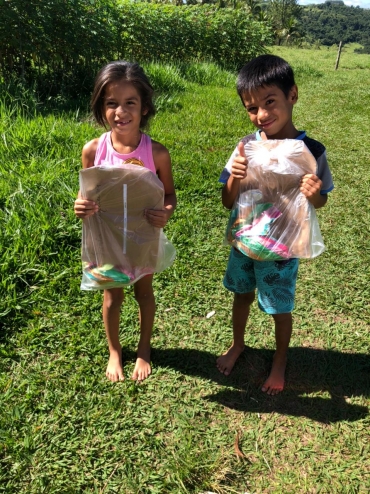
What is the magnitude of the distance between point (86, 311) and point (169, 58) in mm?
8384

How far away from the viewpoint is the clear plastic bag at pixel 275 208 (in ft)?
5.23

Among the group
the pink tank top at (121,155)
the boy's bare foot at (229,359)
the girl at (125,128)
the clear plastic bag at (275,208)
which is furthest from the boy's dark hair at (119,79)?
the boy's bare foot at (229,359)

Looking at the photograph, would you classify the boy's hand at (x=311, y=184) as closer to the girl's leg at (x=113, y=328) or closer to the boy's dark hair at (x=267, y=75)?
the boy's dark hair at (x=267, y=75)

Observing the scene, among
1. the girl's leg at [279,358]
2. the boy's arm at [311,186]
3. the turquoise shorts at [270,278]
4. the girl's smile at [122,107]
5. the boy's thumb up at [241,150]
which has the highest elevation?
the girl's smile at [122,107]

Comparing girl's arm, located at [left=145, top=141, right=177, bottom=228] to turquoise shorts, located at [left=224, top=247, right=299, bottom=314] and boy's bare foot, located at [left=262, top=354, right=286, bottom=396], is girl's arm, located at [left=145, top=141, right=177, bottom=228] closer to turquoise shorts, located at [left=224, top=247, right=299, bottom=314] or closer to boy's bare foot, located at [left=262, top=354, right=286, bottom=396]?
turquoise shorts, located at [left=224, top=247, right=299, bottom=314]

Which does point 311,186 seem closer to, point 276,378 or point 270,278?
point 270,278

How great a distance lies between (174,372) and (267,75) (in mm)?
1559

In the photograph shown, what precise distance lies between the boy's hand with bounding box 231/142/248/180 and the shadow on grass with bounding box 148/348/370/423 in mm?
1143

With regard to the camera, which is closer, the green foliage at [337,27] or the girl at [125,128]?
the girl at [125,128]

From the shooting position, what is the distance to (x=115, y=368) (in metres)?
2.15

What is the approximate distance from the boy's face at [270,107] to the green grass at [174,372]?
1.33 m

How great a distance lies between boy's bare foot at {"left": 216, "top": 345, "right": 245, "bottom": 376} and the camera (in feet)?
7.22

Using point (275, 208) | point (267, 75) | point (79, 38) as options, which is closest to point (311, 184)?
point (275, 208)

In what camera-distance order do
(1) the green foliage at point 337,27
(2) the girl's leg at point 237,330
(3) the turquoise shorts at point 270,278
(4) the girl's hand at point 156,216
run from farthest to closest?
1. (1) the green foliage at point 337,27
2. (2) the girl's leg at point 237,330
3. (3) the turquoise shorts at point 270,278
4. (4) the girl's hand at point 156,216
